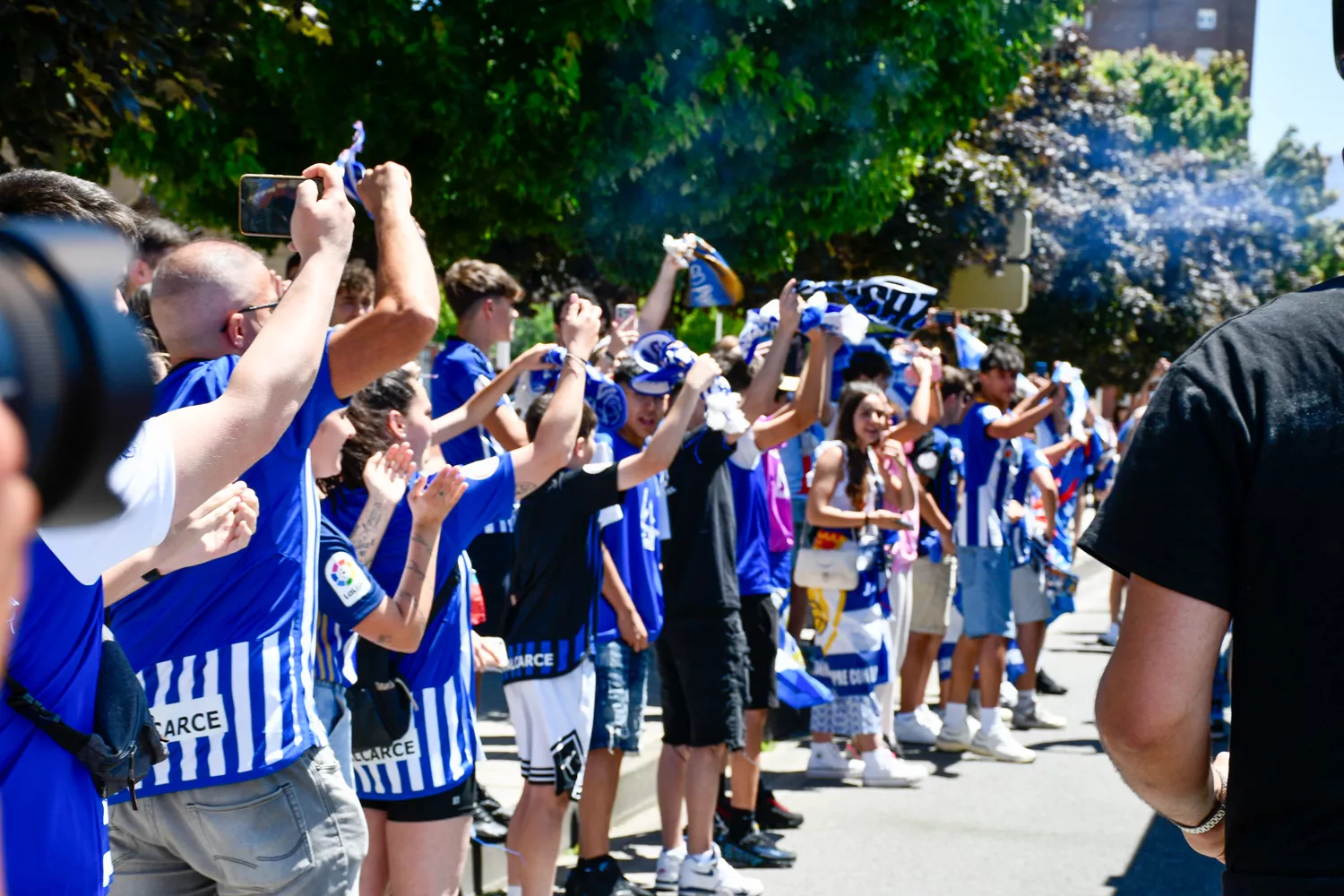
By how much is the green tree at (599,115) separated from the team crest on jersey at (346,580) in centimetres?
485

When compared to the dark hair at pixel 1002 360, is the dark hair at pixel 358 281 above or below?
above

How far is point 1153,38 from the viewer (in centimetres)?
7625

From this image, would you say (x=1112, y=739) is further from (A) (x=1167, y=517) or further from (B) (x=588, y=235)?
(B) (x=588, y=235)

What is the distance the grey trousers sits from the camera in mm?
2709

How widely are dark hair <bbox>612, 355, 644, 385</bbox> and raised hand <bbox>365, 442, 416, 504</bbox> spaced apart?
6.67 feet

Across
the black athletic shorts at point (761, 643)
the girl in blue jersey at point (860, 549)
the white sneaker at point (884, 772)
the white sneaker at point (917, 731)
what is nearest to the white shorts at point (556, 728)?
the black athletic shorts at point (761, 643)

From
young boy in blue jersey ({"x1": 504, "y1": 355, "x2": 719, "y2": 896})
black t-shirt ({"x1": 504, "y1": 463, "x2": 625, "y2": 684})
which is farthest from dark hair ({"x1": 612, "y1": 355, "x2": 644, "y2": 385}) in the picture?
black t-shirt ({"x1": 504, "y1": 463, "x2": 625, "y2": 684})

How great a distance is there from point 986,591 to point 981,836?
82.6 inches

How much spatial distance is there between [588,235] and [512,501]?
19.4 ft

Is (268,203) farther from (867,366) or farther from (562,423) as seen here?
(867,366)

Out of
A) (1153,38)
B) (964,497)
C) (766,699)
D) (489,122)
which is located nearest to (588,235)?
(489,122)

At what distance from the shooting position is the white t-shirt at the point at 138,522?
172cm

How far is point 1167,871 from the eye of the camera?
614 centimetres

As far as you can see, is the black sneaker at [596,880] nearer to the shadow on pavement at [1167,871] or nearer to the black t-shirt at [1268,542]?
the shadow on pavement at [1167,871]
